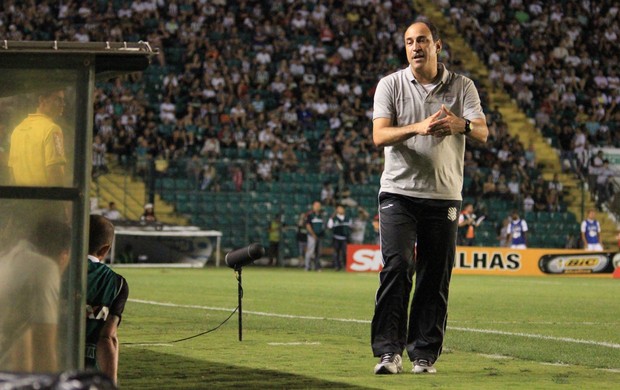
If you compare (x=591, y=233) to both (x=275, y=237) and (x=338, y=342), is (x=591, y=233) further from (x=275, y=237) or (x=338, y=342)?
(x=338, y=342)

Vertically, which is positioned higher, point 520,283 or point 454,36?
point 454,36

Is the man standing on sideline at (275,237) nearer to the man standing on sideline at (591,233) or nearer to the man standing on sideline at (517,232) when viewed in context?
the man standing on sideline at (517,232)

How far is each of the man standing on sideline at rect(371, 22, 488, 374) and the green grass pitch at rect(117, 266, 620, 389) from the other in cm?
28

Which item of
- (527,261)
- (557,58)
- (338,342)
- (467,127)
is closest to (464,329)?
(338,342)

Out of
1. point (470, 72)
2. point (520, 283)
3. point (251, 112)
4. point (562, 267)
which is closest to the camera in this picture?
point (520, 283)

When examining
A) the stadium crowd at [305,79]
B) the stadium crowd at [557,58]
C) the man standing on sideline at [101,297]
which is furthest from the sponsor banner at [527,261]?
the man standing on sideline at [101,297]

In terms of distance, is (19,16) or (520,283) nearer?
(520,283)

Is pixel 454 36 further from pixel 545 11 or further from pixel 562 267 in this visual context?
pixel 562 267

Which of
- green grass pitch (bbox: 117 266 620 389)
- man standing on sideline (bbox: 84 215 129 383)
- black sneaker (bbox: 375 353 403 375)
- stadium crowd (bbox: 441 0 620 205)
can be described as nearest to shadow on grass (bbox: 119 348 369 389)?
green grass pitch (bbox: 117 266 620 389)

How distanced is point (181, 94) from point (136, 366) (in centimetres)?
2954

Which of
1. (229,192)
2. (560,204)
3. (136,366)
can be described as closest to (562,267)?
(560,204)

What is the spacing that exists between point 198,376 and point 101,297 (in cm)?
174

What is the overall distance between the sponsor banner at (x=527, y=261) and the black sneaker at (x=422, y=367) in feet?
77.6

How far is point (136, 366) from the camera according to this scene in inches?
334
